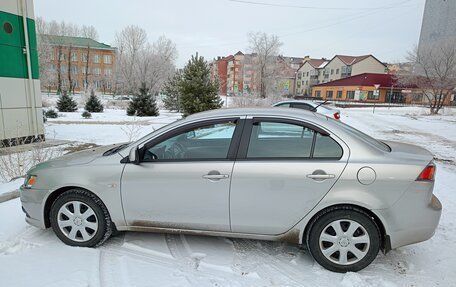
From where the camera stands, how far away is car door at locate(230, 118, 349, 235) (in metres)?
2.79

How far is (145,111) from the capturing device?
2158 centimetres

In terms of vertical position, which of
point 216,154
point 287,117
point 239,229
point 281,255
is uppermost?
point 287,117

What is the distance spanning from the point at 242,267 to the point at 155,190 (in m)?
1.18

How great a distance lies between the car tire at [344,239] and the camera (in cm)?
280

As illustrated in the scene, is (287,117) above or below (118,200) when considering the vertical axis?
above

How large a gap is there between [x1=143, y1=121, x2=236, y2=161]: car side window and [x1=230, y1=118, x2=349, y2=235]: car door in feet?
0.76

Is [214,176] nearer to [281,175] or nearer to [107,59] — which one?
[281,175]

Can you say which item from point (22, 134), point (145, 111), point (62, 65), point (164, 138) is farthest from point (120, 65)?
point (164, 138)

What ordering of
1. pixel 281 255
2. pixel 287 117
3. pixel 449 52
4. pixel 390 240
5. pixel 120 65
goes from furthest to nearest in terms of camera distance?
pixel 120 65
pixel 449 52
pixel 281 255
pixel 287 117
pixel 390 240

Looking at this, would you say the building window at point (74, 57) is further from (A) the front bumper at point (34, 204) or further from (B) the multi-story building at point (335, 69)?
(A) the front bumper at point (34, 204)

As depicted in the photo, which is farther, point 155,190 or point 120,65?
point 120,65

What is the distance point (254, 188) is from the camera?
2.88m

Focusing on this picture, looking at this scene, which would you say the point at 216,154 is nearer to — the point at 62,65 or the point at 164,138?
the point at 164,138

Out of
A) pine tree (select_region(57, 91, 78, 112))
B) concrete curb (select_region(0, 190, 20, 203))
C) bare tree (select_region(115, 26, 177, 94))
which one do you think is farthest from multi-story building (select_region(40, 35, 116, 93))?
concrete curb (select_region(0, 190, 20, 203))
